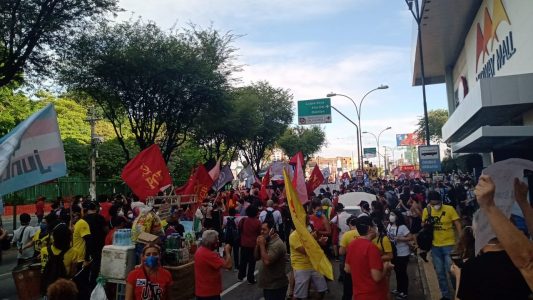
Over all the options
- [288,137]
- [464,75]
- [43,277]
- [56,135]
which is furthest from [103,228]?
[288,137]

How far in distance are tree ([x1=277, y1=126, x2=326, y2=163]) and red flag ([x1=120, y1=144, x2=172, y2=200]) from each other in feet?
152

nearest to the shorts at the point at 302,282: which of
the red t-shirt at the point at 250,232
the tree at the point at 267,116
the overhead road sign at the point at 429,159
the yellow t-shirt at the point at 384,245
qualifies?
the yellow t-shirt at the point at 384,245

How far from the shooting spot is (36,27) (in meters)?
14.8

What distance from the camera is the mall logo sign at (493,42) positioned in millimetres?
15819

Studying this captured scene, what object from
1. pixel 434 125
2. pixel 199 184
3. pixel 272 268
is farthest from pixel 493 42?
pixel 434 125

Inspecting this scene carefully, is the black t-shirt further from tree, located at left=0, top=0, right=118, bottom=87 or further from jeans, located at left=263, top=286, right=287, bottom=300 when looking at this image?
tree, located at left=0, top=0, right=118, bottom=87

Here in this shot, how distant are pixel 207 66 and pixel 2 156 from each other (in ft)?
61.0

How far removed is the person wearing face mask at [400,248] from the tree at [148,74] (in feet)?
48.3

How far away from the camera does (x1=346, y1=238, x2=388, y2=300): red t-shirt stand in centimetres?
489

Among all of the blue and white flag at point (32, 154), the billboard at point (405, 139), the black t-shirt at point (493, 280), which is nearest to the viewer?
the black t-shirt at point (493, 280)

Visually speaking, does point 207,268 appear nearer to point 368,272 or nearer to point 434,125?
point 368,272

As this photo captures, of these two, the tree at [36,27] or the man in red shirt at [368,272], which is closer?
the man in red shirt at [368,272]

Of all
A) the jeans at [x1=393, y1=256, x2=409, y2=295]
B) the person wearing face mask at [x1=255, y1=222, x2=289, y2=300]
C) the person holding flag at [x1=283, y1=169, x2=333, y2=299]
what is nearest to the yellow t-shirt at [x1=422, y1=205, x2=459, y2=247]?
the jeans at [x1=393, y1=256, x2=409, y2=295]

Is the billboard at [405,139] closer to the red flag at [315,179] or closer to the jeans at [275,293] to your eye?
the red flag at [315,179]
